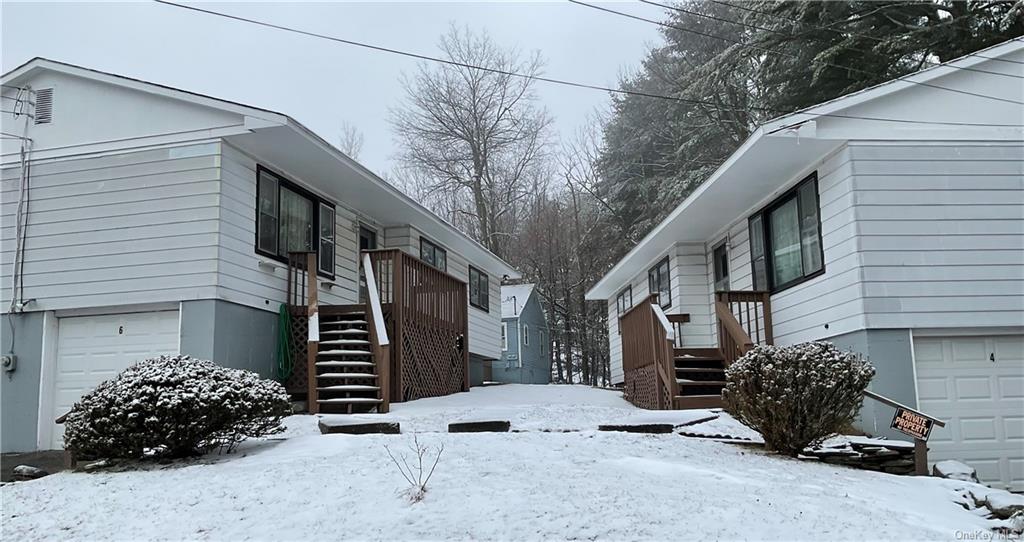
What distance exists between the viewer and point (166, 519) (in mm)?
4293

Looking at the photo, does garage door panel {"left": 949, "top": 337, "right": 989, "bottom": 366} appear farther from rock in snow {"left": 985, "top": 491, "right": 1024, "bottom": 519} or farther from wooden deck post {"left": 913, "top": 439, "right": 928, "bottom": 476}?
rock in snow {"left": 985, "top": 491, "right": 1024, "bottom": 519}

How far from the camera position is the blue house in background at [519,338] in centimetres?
2609

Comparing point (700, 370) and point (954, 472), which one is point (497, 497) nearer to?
point (954, 472)

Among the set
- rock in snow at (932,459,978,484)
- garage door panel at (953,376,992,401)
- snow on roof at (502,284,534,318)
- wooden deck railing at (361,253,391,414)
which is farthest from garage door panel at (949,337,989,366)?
snow on roof at (502,284,534,318)

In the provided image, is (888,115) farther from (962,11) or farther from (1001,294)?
(962,11)

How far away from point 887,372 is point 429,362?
6.56 meters

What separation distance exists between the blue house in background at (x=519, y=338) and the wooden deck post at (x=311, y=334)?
50.0ft

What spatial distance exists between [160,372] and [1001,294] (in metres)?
8.79

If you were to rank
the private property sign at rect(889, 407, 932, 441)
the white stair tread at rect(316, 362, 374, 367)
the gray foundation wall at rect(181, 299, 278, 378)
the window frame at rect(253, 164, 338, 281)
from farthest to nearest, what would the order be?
the window frame at rect(253, 164, 338, 281) → the white stair tread at rect(316, 362, 374, 367) → the gray foundation wall at rect(181, 299, 278, 378) → the private property sign at rect(889, 407, 932, 441)

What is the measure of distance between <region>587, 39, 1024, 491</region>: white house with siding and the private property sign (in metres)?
1.92

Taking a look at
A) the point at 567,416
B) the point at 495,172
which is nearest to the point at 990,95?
the point at 567,416

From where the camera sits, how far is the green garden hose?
1002cm

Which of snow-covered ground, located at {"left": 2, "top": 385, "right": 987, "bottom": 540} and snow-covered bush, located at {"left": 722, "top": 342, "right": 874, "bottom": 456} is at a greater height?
snow-covered bush, located at {"left": 722, "top": 342, "right": 874, "bottom": 456}

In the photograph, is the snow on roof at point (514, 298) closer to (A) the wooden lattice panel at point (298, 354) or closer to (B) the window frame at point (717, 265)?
(B) the window frame at point (717, 265)
